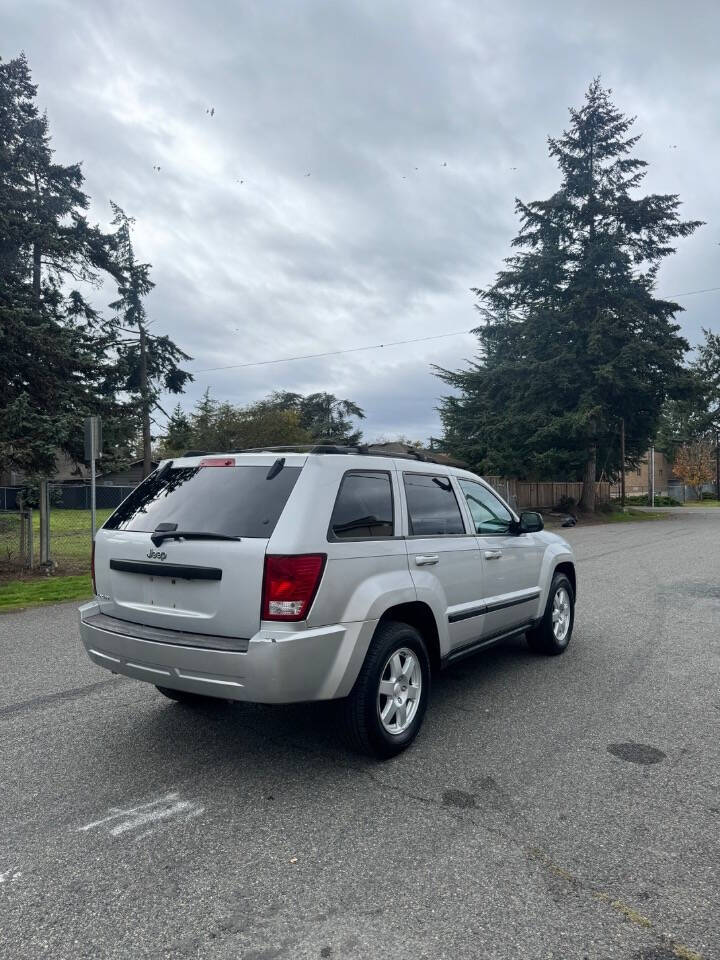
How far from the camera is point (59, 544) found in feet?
53.1

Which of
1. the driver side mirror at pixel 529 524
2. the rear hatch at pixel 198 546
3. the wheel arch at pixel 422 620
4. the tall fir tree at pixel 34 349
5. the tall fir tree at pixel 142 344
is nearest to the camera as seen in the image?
the rear hatch at pixel 198 546

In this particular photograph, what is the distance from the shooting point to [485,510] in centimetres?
528

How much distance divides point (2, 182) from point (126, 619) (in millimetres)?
13830

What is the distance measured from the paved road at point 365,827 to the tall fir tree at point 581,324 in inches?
1075

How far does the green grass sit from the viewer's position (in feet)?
30.0

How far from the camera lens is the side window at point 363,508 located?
12.0ft

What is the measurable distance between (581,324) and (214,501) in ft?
102

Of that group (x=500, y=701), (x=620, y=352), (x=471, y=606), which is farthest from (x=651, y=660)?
(x=620, y=352)

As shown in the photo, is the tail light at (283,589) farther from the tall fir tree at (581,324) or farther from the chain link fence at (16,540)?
the tall fir tree at (581,324)

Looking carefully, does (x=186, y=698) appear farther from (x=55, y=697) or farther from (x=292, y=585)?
(x=292, y=585)

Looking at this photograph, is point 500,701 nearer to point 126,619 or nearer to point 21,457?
point 126,619

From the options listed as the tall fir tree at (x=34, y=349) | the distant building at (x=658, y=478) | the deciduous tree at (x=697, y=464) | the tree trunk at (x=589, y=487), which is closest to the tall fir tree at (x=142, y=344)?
the tall fir tree at (x=34, y=349)

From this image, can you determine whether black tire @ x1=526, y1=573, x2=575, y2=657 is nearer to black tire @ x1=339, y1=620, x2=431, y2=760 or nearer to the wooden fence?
black tire @ x1=339, y1=620, x2=431, y2=760

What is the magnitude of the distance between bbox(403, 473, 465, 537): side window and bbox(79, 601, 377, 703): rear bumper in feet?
3.14
